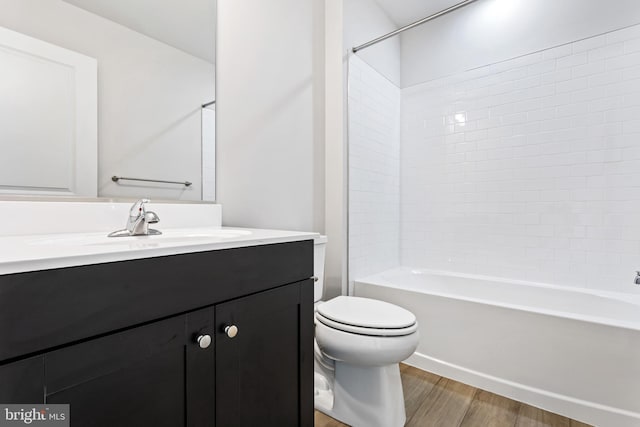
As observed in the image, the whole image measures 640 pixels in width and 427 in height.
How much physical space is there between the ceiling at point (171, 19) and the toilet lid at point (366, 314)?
4.36 ft

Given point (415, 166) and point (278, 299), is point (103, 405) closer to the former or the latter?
point (278, 299)

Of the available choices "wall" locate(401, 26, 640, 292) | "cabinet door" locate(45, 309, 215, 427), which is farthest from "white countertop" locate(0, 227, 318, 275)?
"wall" locate(401, 26, 640, 292)

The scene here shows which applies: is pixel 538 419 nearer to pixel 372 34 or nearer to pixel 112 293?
pixel 112 293

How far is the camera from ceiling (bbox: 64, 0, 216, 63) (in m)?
1.20

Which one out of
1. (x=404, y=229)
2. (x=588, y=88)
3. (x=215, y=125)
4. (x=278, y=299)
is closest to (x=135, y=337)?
(x=278, y=299)

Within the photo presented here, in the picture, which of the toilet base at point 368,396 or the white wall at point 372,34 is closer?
the toilet base at point 368,396

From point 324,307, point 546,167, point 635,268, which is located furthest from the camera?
point 546,167

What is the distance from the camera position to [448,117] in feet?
8.14

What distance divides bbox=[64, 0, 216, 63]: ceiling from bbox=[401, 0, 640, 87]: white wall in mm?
1747

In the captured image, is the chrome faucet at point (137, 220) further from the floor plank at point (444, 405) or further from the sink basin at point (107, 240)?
the floor plank at point (444, 405)

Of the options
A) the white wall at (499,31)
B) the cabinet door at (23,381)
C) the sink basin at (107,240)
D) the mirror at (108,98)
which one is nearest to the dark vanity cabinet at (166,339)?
the cabinet door at (23,381)

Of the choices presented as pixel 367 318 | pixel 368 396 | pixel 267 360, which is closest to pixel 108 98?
pixel 267 360

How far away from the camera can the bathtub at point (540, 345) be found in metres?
1.36

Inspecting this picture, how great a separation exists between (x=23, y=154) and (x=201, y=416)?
3.14ft
